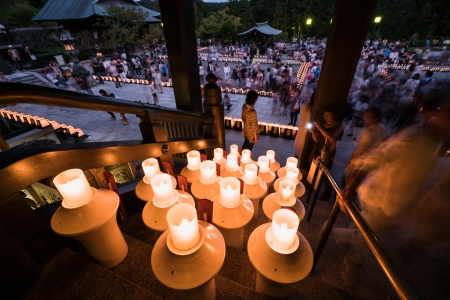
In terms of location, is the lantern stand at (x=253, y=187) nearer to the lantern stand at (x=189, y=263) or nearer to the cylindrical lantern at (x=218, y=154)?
the cylindrical lantern at (x=218, y=154)

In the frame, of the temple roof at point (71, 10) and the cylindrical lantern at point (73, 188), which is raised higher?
the temple roof at point (71, 10)

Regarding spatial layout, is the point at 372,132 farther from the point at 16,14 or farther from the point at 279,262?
the point at 16,14

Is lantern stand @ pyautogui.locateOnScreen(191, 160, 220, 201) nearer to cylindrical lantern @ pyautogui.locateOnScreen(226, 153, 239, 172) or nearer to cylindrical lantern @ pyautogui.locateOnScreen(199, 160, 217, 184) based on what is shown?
cylindrical lantern @ pyautogui.locateOnScreen(199, 160, 217, 184)

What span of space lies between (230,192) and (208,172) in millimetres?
439

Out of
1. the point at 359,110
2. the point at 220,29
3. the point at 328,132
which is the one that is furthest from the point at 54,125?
the point at 220,29

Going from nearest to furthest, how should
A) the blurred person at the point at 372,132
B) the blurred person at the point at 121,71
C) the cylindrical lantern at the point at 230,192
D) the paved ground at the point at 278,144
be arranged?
the cylindrical lantern at the point at 230,192 → the paved ground at the point at 278,144 → the blurred person at the point at 372,132 → the blurred person at the point at 121,71

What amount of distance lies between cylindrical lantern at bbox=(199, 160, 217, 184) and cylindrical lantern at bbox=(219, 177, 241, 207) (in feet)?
1.19

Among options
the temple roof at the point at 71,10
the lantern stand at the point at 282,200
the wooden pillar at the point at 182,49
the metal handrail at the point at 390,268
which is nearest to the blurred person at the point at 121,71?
the temple roof at the point at 71,10

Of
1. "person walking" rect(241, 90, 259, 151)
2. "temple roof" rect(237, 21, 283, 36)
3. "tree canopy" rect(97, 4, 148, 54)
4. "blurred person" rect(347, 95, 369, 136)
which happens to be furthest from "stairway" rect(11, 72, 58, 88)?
"temple roof" rect(237, 21, 283, 36)

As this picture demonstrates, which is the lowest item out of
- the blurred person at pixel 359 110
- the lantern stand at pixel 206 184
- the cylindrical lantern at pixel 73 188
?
the blurred person at pixel 359 110

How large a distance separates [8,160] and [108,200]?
555 millimetres

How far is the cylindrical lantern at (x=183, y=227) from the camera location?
0.90 meters

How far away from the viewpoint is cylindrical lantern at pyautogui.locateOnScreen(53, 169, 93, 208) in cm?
104

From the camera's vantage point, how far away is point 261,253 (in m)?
1.07
